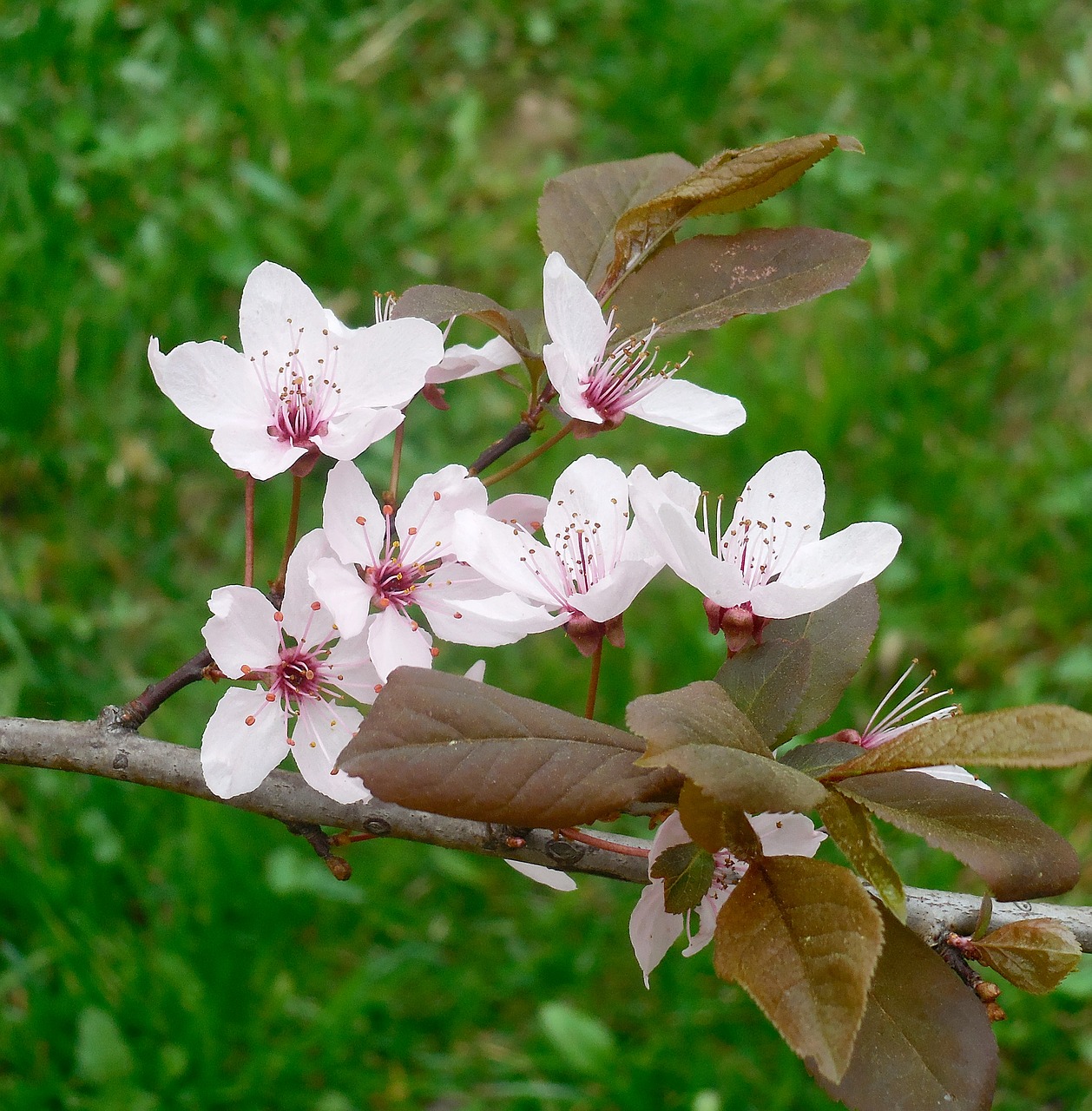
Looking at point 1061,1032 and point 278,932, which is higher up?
point 278,932

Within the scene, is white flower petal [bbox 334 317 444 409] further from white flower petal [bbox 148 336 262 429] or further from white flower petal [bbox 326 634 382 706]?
white flower petal [bbox 326 634 382 706]

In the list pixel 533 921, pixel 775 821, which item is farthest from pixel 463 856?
pixel 775 821

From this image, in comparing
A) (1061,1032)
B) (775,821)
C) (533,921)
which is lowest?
(1061,1032)

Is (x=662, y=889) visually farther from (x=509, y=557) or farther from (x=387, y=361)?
(x=387, y=361)

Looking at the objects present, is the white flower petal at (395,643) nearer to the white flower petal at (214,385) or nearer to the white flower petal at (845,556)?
the white flower petal at (214,385)

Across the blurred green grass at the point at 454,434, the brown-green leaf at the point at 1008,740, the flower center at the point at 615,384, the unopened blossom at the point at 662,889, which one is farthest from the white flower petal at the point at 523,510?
the blurred green grass at the point at 454,434

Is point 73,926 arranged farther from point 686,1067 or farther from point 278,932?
point 686,1067
